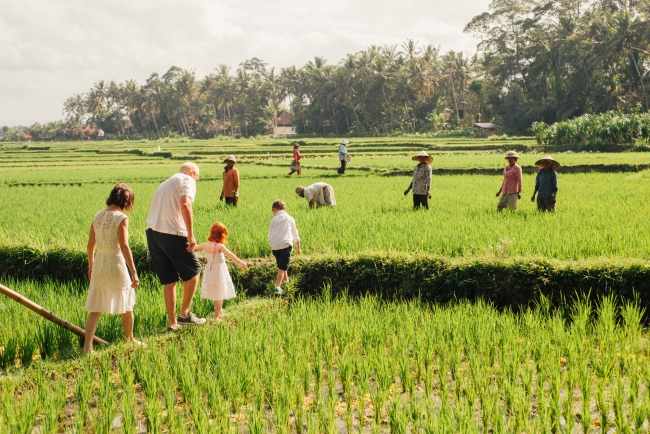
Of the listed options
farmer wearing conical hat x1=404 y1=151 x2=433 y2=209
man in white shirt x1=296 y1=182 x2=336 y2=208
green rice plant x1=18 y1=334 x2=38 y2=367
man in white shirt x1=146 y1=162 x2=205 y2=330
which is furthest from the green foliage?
green rice plant x1=18 y1=334 x2=38 y2=367

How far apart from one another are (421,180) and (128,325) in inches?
254

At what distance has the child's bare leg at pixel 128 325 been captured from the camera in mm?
4801

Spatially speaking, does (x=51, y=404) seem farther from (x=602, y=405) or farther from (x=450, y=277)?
(x=450, y=277)

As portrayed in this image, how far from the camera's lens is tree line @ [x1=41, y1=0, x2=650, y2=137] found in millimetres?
43188

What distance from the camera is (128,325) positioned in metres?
4.82

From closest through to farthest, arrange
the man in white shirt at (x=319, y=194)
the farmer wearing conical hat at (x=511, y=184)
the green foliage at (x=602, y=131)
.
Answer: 1. the farmer wearing conical hat at (x=511, y=184)
2. the man in white shirt at (x=319, y=194)
3. the green foliage at (x=602, y=131)

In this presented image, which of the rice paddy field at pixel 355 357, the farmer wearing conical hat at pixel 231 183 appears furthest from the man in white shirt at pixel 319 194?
the rice paddy field at pixel 355 357

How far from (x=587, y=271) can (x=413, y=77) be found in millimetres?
55492

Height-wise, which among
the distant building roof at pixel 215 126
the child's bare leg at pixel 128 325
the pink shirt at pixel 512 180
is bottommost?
the child's bare leg at pixel 128 325

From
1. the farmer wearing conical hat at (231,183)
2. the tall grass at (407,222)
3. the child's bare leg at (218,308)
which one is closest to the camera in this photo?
the child's bare leg at (218,308)

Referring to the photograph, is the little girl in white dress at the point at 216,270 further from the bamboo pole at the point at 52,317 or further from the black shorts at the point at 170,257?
the bamboo pole at the point at 52,317

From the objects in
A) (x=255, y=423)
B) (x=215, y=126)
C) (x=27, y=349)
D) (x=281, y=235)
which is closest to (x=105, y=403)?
(x=255, y=423)

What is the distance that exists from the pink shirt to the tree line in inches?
1256

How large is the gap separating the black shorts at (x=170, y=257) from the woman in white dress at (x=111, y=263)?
456mm
